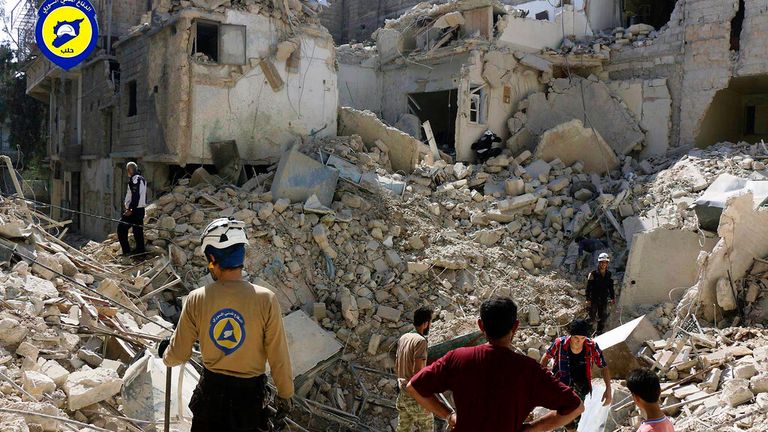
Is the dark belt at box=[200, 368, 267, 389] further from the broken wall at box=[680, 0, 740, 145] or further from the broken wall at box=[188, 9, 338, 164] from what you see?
the broken wall at box=[680, 0, 740, 145]

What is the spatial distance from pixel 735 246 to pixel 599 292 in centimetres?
181

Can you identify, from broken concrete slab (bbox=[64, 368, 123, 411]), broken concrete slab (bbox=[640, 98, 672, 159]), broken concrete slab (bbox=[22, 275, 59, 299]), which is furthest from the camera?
broken concrete slab (bbox=[640, 98, 672, 159])

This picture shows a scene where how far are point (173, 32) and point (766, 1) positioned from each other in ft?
38.6

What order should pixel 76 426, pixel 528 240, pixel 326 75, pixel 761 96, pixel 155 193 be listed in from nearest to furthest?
pixel 76 426, pixel 528 240, pixel 155 193, pixel 326 75, pixel 761 96

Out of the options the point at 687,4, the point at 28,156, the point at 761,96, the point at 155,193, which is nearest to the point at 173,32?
the point at 155,193

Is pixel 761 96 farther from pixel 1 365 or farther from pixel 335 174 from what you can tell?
pixel 1 365

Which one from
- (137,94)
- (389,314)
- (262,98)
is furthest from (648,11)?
(137,94)

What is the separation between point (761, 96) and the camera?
55.0ft

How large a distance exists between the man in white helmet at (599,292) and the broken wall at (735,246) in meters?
1.17

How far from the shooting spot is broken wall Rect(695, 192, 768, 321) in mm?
8664

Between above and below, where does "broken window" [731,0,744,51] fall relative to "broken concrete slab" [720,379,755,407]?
above

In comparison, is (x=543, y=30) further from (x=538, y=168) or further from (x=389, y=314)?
(x=389, y=314)

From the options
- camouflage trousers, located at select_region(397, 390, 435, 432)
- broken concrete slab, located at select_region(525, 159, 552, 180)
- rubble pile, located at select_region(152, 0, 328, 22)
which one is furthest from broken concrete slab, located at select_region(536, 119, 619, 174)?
camouflage trousers, located at select_region(397, 390, 435, 432)

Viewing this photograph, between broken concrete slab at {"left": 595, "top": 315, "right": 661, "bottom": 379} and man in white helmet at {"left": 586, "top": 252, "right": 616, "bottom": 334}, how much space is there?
1.47 ft
